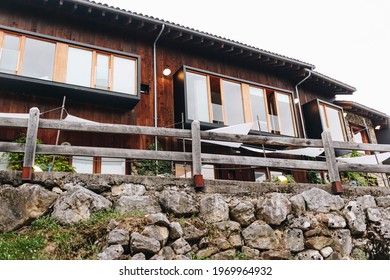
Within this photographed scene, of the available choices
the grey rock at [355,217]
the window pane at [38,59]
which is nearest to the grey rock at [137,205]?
the grey rock at [355,217]

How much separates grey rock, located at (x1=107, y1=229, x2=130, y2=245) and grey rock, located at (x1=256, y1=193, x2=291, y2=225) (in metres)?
2.23

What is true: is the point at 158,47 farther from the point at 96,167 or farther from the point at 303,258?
the point at 303,258

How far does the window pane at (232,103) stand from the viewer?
11.3m

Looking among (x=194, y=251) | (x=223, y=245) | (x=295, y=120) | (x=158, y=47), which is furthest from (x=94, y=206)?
(x=295, y=120)

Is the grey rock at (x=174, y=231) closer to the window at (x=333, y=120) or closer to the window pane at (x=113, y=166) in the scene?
the window pane at (x=113, y=166)

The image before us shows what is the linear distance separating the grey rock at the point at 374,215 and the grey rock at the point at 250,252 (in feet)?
8.19

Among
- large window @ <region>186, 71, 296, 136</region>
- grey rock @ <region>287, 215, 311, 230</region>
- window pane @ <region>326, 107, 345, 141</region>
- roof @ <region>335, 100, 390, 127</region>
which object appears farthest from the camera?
roof @ <region>335, 100, 390, 127</region>

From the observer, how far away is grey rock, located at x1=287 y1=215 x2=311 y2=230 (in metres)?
5.56

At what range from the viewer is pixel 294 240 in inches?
214

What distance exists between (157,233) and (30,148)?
2.40 metres

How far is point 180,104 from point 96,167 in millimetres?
3251

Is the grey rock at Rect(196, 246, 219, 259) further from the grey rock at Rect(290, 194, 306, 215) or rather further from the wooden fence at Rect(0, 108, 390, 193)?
the grey rock at Rect(290, 194, 306, 215)

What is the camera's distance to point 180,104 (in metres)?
10.5

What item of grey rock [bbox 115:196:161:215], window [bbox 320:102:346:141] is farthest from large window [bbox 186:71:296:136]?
grey rock [bbox 115:196:161:215]
